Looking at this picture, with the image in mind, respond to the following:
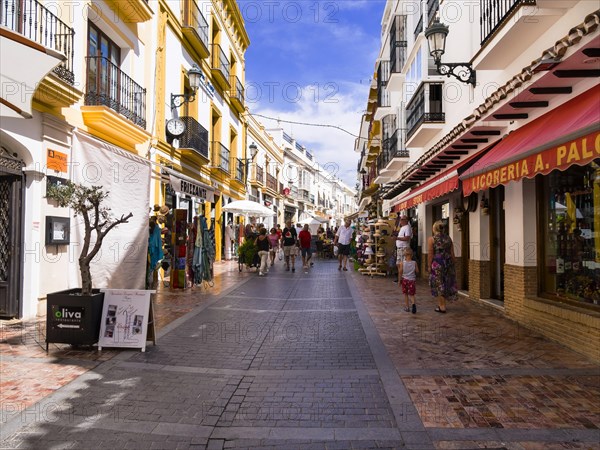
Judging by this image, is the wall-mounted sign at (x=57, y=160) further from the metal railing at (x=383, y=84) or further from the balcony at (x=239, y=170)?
the metal railing at (x=383, y=84)

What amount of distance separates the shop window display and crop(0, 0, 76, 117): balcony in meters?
6.24

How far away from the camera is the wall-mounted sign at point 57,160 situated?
8055mm

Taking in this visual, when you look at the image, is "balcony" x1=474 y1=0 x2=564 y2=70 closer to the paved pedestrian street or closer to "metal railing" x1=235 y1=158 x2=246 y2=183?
the paved pedestrian street

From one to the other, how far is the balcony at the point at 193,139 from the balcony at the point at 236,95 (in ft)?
19.8

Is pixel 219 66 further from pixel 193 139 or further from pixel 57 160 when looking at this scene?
pixel 57 160

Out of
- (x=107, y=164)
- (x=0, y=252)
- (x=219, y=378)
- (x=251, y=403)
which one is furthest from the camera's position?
(x=107, y=164)

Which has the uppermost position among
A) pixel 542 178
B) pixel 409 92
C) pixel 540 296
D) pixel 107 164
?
pixel 409 92

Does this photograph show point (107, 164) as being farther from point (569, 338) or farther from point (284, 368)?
point (569, 338)

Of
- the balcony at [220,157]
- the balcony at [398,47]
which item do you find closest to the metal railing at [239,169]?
the balcony at [220,157]

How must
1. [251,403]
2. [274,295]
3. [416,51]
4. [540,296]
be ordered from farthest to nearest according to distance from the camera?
[416,51] → [274,295] → [540,296] → [251,403]

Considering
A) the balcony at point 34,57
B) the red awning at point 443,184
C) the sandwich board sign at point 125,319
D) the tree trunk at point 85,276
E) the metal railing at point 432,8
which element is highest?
the metal railing at point 432,8

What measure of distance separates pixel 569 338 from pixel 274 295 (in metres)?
6.42

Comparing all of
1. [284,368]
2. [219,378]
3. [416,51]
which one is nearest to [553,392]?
[284,368]

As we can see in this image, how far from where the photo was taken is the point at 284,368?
5.27m
